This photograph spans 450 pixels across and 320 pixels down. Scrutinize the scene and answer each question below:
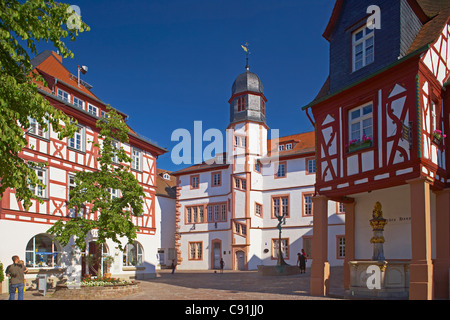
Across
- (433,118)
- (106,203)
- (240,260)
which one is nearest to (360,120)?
(433,118)

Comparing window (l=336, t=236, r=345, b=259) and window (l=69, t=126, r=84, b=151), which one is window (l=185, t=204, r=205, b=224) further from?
window (l=69, t=126, r=84, b=151)

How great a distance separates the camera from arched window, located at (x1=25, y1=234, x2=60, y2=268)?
20.9 m

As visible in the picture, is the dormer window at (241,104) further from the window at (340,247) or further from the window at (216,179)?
the window at (340,247)

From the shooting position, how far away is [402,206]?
16.4 meters

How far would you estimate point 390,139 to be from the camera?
14.7 metres

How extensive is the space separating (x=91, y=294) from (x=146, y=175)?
13.7 meters

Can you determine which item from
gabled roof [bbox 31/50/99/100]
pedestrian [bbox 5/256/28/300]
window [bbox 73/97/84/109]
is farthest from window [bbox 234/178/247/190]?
pedestrian [bbox 5/256/28/300]

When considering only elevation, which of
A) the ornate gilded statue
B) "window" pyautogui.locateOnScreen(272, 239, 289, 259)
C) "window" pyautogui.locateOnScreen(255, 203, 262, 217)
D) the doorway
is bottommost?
the doorway

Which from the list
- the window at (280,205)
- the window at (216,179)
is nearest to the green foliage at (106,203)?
the window at (280,205)

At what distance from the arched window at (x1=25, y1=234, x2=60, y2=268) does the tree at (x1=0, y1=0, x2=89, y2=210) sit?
1212cm

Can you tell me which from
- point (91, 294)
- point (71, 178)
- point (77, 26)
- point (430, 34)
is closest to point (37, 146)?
point (71, 178)

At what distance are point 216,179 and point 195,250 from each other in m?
6.84

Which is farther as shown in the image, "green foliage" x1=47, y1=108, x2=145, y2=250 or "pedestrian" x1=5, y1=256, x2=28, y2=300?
"green foliage" x1=47, y1=108, x2=145, y2=250

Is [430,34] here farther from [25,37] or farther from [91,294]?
[91,294]
